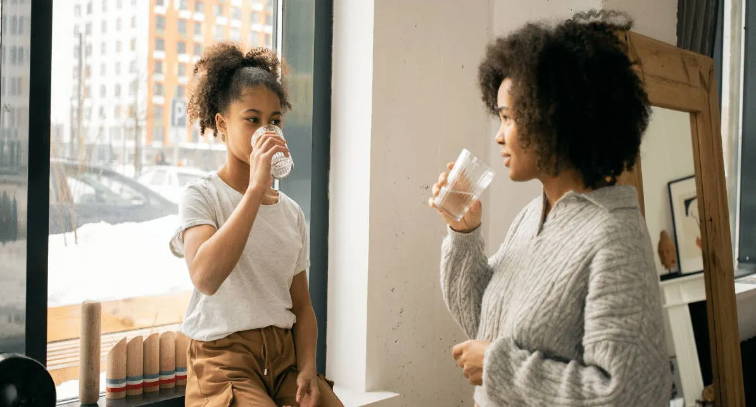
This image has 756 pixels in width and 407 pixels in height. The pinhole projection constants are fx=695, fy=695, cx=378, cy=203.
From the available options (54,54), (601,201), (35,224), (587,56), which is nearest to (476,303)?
(601,201)

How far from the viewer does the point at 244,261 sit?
5.37 ft

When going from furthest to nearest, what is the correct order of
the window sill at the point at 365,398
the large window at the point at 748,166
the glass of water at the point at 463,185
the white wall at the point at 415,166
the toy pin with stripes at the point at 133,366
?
the large window at the point at 748,166 < the white wall at the point at 415,166 < the window sill at the point at 365,398 < the toy pin with stripes at the point at 133,366 < the glass of water at the point at 463,185

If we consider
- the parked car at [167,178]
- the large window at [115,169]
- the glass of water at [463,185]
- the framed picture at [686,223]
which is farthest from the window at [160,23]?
the framed picture at [686,223]

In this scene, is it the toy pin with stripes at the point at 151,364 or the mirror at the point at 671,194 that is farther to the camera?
the mirror at the point at 671,194

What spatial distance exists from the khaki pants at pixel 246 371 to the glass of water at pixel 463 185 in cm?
A: 54

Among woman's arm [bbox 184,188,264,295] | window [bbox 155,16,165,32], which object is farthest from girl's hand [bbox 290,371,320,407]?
window [bbox 155,16,165,32]

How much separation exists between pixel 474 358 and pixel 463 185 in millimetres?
352

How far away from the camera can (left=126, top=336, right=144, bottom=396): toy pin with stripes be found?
5.73 feet

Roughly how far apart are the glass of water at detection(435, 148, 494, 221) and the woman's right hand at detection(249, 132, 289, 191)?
14.4 inches

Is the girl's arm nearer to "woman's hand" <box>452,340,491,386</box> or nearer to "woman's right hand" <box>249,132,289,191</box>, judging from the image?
"woman's right hand" <box>249,132,289,191</box>

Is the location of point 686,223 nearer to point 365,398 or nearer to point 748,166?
point 365,398

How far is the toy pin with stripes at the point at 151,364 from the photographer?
178 cm

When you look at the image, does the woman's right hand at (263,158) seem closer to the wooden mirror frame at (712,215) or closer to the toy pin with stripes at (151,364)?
the toy pin with stripes at (151,364)

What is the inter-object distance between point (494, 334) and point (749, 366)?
2.07 m
